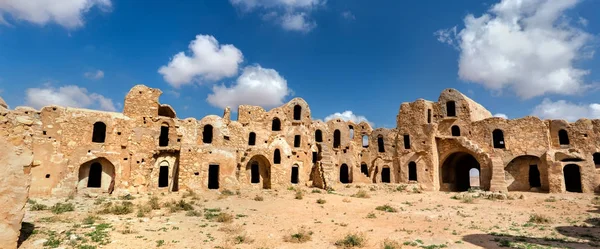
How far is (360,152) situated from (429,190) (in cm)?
842

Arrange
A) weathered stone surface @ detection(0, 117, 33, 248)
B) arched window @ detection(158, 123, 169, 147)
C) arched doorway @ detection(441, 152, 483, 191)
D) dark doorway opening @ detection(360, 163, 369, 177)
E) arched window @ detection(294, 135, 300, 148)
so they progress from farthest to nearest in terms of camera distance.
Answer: dark doorway opening @ detection(360, 163, 369, 177) → arched doorway @ detection(441, 152, 483, 191) → arched window @ detection(294, 135, 300, 148) → arched window @ detection(158, 123, 169, 147) → weathered stone surface @ detection(0, 117, 33, 248)

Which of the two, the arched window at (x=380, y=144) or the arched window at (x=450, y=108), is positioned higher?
the arched window at (x=450, y=108)

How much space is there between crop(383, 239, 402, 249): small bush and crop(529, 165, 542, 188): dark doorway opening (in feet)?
84.2

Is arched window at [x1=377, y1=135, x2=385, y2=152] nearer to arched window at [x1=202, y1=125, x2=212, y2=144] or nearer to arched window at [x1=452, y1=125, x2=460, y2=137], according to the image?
arched window at [x1=452, y1=125, x2=460, y2=137]

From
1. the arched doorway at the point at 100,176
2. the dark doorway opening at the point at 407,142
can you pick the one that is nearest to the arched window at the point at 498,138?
the dark doorway opening at the point at 407,142

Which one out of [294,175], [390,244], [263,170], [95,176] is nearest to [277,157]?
[263,170]

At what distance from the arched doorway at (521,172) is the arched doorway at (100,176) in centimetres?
3157

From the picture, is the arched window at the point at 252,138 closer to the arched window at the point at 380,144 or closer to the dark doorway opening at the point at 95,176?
the dark doorway opening at the point at 95,176

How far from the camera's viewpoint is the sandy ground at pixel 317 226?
34.1 ft

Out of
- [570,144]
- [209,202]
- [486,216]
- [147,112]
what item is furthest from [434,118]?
[147,112]

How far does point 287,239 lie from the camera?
1105cm

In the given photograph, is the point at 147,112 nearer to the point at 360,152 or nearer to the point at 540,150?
the point at 360,152

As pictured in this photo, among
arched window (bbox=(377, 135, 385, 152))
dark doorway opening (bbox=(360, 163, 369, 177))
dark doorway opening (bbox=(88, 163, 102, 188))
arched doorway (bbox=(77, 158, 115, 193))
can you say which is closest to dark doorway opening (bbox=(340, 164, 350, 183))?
dark doorway opening (bbox=(360, 163, 369, 177))

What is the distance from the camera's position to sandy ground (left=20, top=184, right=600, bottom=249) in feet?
34.1
